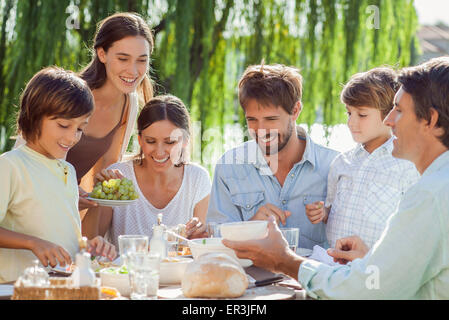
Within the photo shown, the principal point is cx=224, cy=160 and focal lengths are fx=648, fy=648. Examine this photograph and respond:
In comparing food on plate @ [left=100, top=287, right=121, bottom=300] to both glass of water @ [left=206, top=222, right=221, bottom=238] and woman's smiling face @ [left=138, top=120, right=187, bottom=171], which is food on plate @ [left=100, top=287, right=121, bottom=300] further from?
woman's smiling face @ [left=138, top=120, right=187, bottom=171]

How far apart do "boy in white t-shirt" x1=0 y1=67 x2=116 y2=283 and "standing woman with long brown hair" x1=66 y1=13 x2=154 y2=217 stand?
0.97 metres

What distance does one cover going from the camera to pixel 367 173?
10.5 feet

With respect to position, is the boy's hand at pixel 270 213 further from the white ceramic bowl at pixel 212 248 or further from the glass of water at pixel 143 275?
the glass of water at pixel 143 275

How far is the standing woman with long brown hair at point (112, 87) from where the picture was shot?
3875 millimetres

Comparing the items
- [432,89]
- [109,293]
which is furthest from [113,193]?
[432,89]

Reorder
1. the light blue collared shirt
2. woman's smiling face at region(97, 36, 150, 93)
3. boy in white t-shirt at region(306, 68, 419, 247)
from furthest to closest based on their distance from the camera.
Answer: woman's smiling face at region(97, 36, 150, 93)
boy in white t-shirt at region(306, 68, 419, 247)
the light blue collared shirt

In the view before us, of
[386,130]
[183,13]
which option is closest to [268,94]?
[386,130]

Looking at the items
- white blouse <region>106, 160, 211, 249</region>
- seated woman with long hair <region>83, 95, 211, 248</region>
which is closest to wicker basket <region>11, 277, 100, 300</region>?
seated woman with long hair <region>83, 95, 211, 248</region>

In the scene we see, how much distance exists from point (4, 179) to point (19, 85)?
10.6ft

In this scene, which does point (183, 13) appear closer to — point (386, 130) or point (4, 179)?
point (386, 130)

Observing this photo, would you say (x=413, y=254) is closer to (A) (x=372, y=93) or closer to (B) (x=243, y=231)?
(B) (x=243, y=231)

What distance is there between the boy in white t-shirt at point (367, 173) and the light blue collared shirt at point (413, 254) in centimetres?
113

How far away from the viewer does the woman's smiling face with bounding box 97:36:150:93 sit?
386cm

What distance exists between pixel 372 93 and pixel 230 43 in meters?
3.20
